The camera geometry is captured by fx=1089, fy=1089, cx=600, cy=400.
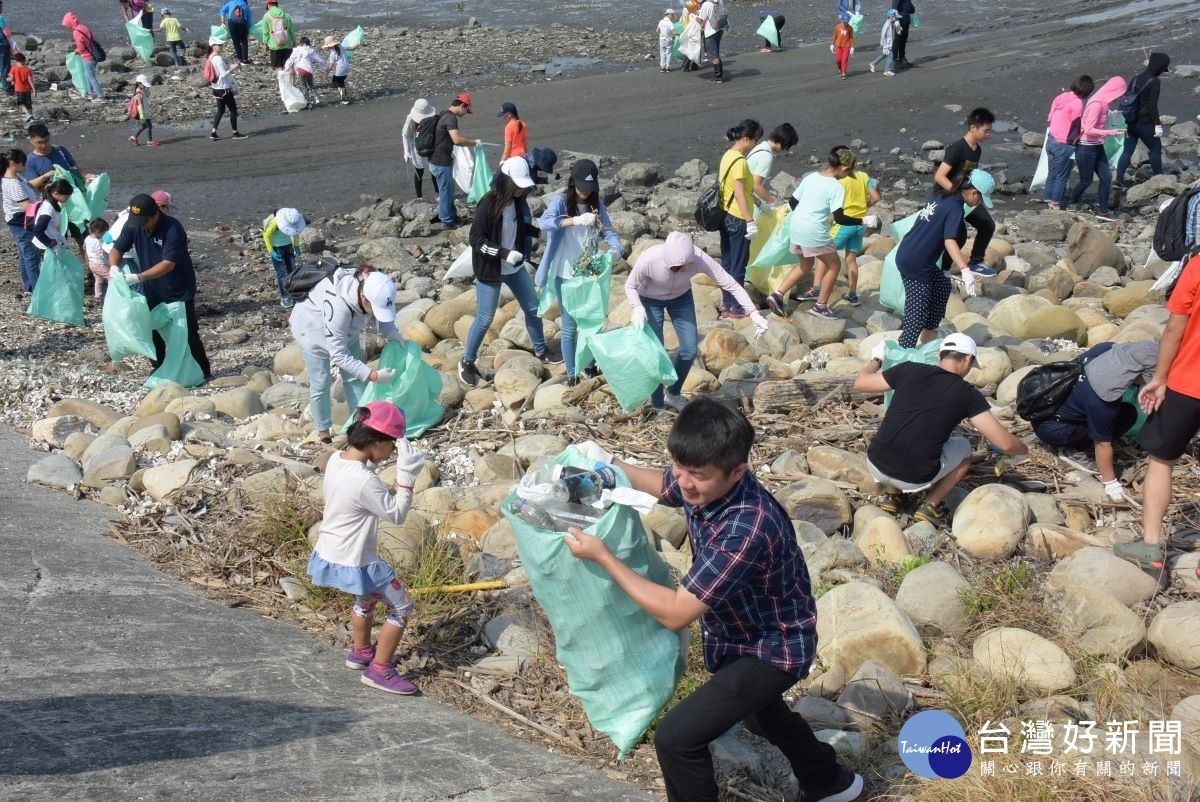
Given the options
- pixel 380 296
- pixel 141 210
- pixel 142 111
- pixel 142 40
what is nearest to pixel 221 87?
pixel 142 111

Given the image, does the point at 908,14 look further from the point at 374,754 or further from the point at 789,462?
the point at 374,754

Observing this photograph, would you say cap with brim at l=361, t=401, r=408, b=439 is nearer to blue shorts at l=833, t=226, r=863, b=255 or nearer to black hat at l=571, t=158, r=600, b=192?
black hat at l=571, t=158, r=600, b=192

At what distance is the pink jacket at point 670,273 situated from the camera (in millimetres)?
6742

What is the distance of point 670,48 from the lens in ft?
67.8

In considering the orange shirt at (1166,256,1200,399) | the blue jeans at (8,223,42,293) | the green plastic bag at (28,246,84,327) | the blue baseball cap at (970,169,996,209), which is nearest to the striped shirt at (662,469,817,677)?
the orange shirt at (1166,256,1200,399)

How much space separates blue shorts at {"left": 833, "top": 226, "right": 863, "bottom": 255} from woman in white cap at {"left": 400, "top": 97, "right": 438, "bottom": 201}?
19.0 ft

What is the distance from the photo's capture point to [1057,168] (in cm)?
1315

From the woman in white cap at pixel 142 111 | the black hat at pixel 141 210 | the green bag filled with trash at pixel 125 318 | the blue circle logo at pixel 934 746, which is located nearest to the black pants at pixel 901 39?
the woman in white cap at pixel 142 111

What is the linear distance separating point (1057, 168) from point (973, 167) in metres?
5.74

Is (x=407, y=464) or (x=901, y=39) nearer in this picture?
(x=407, y=464)

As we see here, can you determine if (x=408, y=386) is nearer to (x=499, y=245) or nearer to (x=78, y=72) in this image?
(x=499, y=245)

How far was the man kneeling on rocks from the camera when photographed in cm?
562

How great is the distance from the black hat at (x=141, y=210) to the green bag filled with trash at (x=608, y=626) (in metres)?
5.53

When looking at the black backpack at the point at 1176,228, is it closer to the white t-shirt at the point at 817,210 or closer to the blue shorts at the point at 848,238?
the white t-shirt at the point at 817,210
